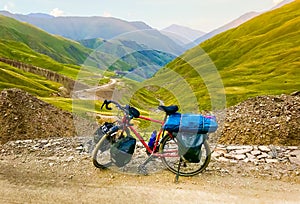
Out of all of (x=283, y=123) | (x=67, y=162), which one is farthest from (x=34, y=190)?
Answer: (x=283, y=123)

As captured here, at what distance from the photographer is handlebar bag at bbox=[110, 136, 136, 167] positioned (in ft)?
34.2

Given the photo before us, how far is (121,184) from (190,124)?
2.84 m

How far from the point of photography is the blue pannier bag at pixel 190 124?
9750mm

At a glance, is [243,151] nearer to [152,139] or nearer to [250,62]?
[152,139]

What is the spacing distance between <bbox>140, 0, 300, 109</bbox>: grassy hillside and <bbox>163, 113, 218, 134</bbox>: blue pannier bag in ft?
158

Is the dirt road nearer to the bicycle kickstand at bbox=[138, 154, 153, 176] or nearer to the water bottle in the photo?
the bicycle kickstand at bbox=[138, 154, 153, 176]

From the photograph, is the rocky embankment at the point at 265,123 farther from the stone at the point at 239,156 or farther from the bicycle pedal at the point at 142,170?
the bicycle pedal at the point at 142,170

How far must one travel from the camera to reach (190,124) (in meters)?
9.76

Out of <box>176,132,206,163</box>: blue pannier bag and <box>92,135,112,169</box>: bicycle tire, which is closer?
<box>176,132,206,163</box>: blue pannier bag

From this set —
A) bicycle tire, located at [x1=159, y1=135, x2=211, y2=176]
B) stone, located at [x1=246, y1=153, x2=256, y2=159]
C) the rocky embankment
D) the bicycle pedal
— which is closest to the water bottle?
bicycle tire, located at [x1=159, y1=135, x2=211, y2=176]

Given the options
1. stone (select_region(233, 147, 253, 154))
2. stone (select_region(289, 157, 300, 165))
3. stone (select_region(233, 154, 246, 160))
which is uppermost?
stone (select_region(289, 157, 300, 165))

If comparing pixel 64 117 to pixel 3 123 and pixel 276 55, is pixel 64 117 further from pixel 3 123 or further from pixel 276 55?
pixel 276 55

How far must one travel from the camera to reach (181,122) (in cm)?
→ 984

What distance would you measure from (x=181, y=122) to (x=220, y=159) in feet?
10.0
